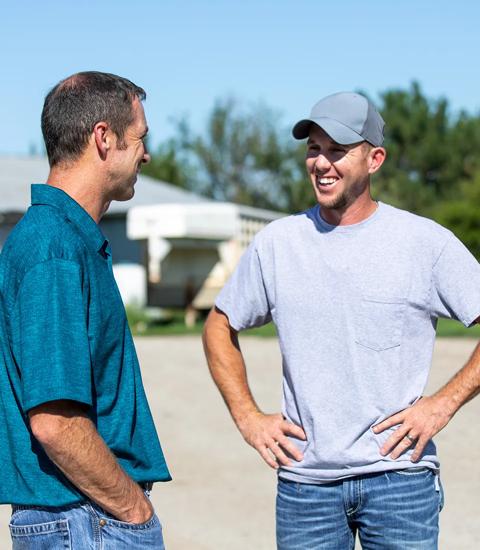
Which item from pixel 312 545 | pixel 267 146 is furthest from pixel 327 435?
pixel 267 146

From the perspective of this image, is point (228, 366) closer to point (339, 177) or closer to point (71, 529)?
point (339, 177)

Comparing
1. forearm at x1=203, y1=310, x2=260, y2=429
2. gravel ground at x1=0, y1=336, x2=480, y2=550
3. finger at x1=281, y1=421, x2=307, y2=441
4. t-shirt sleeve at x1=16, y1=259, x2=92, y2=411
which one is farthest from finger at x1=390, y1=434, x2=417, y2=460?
gravel ground at x1=0, y1=336, x2=480, y2=550

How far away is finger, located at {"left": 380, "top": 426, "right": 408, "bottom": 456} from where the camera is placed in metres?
3.21

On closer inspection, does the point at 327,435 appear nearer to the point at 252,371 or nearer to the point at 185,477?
the point at 185,477

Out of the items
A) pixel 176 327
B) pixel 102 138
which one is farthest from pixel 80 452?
pixel 176 327

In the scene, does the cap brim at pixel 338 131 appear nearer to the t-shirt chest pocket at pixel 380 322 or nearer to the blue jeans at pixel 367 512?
the t-shirt chest pocket at pixel 380 322

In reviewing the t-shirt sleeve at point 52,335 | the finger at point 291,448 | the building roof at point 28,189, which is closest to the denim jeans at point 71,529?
the t-shirt sleeve at point 52,335

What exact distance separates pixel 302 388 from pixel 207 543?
316 cm

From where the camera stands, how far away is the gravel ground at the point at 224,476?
636cm

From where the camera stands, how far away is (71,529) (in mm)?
2527

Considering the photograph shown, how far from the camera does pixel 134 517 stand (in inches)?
102

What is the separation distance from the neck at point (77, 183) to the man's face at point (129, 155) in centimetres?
7

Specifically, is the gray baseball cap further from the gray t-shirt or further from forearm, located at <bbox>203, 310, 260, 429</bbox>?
forearm, located at <bbox>203, 310, 260, 429</bbox>

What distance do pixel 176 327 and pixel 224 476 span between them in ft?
63.9
